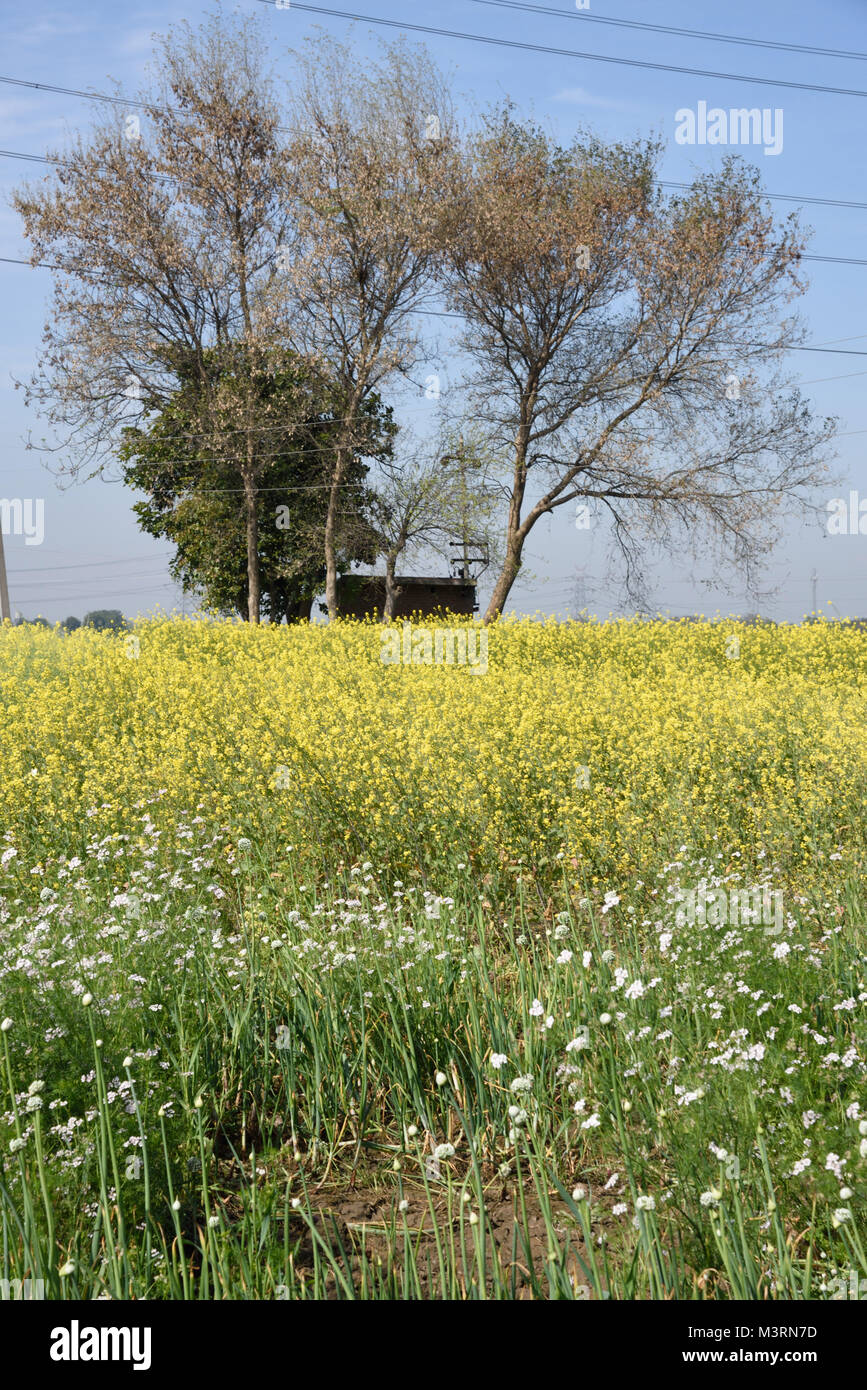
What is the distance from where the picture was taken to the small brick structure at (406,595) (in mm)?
33062

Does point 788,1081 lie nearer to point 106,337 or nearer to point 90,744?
point 90,744

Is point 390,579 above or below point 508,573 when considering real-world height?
above

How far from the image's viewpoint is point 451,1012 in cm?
350

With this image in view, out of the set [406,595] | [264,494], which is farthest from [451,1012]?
[406,595]

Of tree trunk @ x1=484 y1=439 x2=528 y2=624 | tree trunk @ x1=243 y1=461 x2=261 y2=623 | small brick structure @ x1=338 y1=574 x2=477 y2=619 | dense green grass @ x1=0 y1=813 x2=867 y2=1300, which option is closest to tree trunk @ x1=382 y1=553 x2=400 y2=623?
small brick structure @ x1=338 y1=574 x2=477 y2=619

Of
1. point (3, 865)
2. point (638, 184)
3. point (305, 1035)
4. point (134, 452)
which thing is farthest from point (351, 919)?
point (134, 452)

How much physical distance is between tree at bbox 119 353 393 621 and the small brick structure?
160 cm

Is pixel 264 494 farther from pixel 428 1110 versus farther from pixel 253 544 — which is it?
pixel 428 1110

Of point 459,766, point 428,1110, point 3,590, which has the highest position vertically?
point 3,590

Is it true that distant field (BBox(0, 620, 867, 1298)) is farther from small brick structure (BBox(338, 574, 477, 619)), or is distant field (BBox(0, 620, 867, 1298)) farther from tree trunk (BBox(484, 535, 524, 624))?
small brick structure (BBox(338, 574, 477, 619))

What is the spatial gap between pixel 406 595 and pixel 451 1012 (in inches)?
1331

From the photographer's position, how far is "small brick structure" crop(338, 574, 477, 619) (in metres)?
33.1

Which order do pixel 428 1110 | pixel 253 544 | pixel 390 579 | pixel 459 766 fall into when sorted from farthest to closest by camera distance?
pixel 390 579
pixel 253 544
pixel 459 766
pixel 428 1110

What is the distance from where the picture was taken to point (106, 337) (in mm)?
23891
